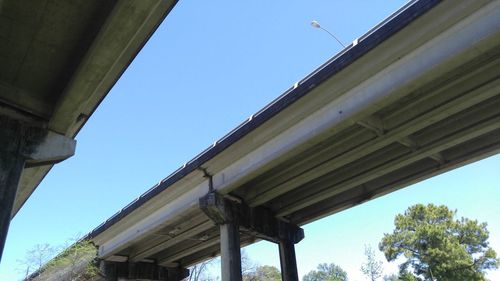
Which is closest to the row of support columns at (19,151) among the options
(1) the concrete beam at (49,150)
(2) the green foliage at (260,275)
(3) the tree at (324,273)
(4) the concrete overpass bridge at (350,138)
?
(1) the concrete beam at (49,150)

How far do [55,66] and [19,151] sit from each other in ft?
9.00

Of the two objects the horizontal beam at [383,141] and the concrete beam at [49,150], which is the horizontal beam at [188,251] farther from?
the concrete beam at [49,150]

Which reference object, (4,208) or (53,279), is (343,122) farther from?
(53,279)

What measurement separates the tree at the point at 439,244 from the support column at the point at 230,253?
40539mm

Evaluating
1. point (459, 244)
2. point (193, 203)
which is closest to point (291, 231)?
point (193, 203)

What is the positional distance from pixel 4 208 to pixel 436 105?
11822mm

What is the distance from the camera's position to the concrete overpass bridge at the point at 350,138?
1029cm

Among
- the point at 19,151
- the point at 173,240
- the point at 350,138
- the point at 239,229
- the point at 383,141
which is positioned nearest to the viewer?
the point at 19,151

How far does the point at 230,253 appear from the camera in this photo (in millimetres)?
17125

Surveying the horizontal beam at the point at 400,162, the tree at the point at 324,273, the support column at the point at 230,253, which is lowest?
the support column at the point at 230,253

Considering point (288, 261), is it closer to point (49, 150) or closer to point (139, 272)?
point (49, 150)

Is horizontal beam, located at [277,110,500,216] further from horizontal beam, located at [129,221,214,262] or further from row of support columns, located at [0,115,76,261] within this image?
row of support columns, located at [0,115,76,261]

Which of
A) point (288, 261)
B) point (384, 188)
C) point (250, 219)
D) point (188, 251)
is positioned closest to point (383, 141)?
point (384, 188)

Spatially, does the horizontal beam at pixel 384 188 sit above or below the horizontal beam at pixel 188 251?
below
